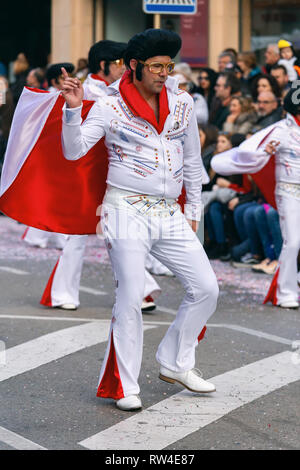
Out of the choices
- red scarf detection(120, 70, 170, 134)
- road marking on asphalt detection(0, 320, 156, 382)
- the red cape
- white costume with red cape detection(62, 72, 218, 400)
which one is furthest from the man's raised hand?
road marking on asphalt detection(0, 320, 156, 382)

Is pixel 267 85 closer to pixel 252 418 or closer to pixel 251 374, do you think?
pixel 251 374

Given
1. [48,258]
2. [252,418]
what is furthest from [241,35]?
[252,418]

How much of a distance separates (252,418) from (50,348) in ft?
7.22

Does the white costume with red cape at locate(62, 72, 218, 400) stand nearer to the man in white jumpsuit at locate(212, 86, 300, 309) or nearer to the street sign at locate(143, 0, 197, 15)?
the man in white jumpsuit at locate(212, 86, 300, 309)

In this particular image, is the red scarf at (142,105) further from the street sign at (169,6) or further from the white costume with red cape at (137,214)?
the street sign at (169,6)

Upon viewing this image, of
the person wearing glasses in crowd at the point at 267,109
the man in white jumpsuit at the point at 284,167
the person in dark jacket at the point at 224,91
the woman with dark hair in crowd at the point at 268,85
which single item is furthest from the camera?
the person in dark jacket at the point at 224,91

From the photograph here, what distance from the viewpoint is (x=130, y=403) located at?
6270mm

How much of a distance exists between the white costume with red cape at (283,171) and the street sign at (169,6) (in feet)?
9.21

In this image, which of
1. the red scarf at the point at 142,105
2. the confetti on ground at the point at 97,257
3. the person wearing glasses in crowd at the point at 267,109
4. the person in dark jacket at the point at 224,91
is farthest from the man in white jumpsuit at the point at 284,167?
the person in dark jacket at the point at 224,91

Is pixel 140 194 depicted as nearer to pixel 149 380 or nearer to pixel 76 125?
pixel 76 125

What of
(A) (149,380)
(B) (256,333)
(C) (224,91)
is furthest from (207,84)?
(A) (149,380)

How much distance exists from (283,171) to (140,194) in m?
3.61

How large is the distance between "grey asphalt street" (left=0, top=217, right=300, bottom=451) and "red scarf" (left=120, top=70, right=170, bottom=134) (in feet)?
5.55

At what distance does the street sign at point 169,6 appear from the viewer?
11945 mm
